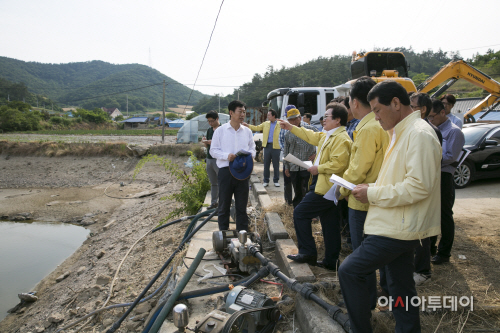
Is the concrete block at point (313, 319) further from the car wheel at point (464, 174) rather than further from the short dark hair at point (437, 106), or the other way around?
the car wheel at point (464, 174)

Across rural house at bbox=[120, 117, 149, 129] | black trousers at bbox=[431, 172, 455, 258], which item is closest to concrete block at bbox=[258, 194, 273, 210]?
black trousers at bbox=[431, 172, 455, 258]

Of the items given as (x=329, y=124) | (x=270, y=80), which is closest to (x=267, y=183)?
(x=329, y=124)

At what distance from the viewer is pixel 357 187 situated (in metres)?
2.06

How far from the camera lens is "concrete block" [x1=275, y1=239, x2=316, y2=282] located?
3072 mm

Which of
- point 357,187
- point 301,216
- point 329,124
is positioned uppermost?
point 329,124

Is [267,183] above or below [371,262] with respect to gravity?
below

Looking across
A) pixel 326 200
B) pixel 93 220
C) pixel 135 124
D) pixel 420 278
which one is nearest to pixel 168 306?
pixel 326 200

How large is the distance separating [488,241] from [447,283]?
153 cm

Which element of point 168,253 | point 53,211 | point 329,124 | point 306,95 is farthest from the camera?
point 53,211

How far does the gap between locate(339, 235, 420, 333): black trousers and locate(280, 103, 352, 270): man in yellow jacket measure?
120 centimetres

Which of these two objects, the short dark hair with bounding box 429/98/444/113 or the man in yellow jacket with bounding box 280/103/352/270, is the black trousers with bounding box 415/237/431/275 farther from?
the short dark hair with bounding box 429/98/444/113

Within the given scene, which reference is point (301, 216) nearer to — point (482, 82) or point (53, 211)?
point (482, 82)

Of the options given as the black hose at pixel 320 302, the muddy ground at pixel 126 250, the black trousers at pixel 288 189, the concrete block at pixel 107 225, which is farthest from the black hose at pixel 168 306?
the concrete block at pixel 107 225

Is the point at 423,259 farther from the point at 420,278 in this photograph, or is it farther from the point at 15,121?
the point at 15,121
